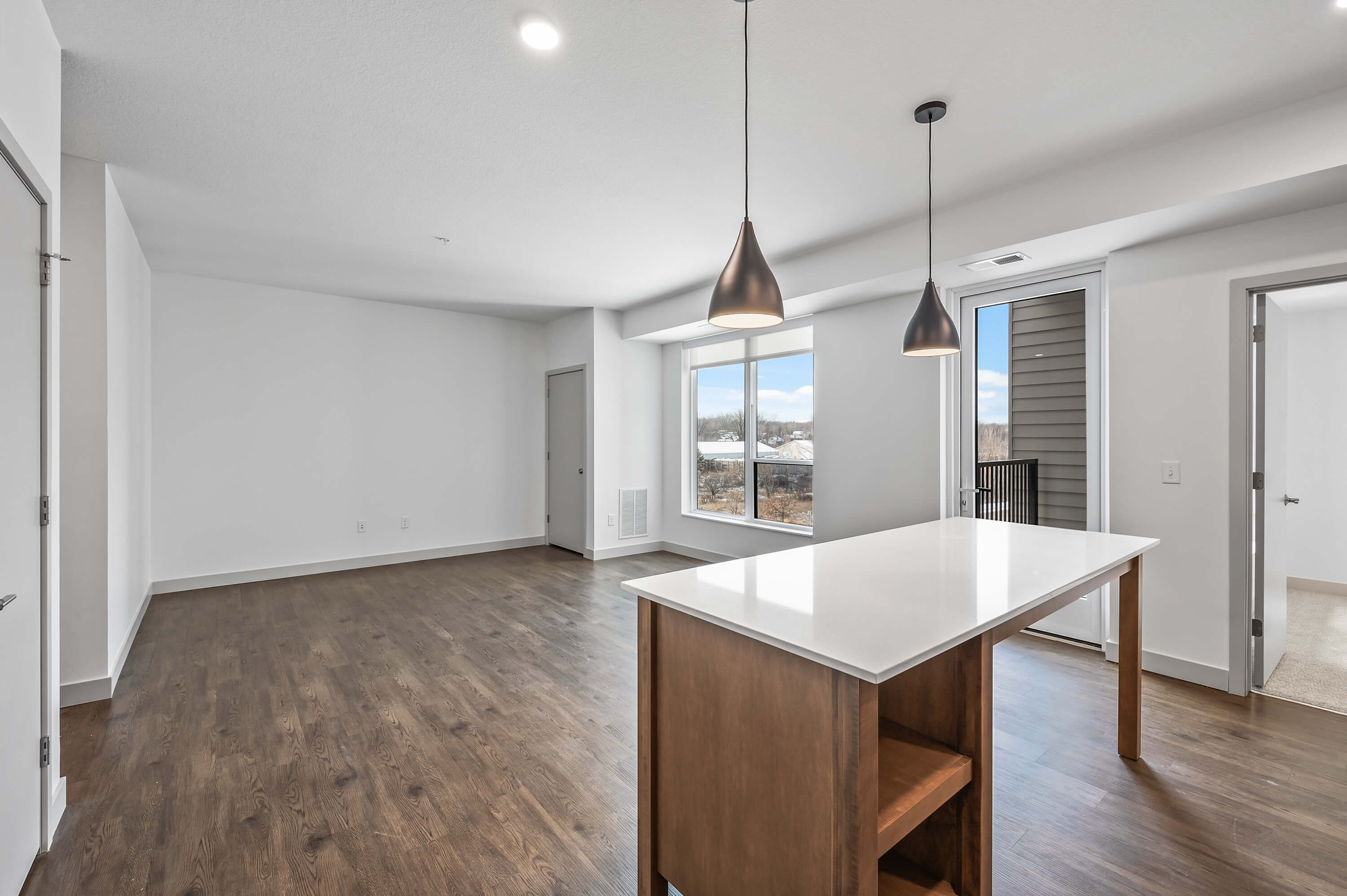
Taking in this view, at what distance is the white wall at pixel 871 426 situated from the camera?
4.20 meters

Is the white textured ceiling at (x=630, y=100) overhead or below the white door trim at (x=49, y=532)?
overhead

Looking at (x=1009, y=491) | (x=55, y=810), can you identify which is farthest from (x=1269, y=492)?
(x=55, y=810)

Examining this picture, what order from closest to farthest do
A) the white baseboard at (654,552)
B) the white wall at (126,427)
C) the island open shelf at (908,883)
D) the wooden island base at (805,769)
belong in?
the wooden island base at (805,769)
the island open shelf at (908,883)
the white wall at (126,427)
the white baseboard at (654,552)

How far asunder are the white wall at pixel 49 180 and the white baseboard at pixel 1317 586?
7156mm

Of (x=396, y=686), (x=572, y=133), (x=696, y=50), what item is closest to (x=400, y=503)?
(x=396, y=686)

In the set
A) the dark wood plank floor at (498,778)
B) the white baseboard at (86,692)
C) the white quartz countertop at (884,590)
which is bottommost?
the dark wood plank floor at (498,778)

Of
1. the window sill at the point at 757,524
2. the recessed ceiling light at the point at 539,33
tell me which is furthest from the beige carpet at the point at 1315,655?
the recessed ceiling light at the point at 539,33

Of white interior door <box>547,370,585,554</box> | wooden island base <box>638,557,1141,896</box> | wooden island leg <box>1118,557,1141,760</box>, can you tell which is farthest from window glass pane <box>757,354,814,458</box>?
wooden island base <box>638,557,1141,896</box>

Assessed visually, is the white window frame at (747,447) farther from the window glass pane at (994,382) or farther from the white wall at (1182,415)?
the white wall at (1182,415)

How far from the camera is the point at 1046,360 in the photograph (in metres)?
3.74

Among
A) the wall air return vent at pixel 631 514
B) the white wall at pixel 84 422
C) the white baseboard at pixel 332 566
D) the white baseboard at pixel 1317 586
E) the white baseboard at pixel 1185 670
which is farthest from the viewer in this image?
the wall air return vent at pixel 631 514

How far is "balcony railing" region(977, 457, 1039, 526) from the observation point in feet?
12.5

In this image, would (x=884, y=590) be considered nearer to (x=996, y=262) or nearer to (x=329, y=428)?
(x=996, y=262)

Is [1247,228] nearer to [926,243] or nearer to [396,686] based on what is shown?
[926,243]
